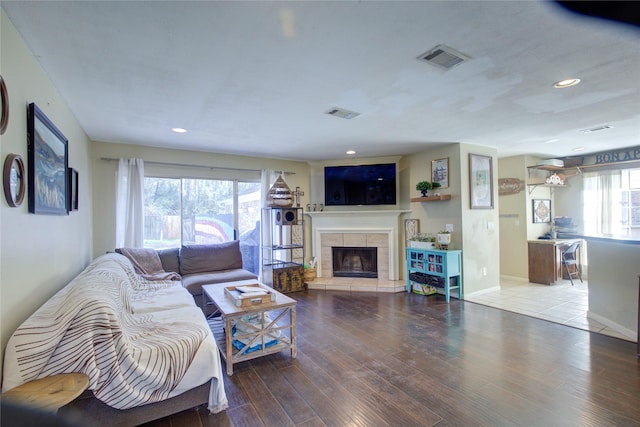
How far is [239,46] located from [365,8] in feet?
2.61

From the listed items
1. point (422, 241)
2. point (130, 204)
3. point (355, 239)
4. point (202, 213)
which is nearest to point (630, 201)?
point (422, 241)

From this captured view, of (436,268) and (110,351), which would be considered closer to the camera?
(110,351)

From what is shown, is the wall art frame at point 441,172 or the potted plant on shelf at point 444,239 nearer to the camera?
the potted plant on shelf at point 444,239

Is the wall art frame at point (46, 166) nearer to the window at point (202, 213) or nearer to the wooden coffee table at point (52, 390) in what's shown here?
the wooden coffee table at point (52, 390)

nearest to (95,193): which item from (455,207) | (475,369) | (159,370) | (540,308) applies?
(159,370)

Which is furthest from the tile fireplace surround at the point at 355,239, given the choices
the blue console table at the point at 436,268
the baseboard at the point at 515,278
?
the baseboard at the point at 515,278

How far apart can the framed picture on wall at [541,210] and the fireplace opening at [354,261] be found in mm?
3123

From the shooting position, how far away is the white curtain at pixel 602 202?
5.23 m

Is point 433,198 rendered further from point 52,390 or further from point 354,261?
point 52,390

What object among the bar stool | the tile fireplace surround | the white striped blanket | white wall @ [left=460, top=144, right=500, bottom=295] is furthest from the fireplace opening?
the white striped blanket

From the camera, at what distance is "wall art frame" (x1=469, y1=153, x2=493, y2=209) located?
4.50 m

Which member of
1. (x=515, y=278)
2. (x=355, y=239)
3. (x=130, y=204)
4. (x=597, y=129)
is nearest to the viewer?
(x=597, y=129)

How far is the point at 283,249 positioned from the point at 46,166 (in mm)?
3483

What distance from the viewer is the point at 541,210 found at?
5703mm
